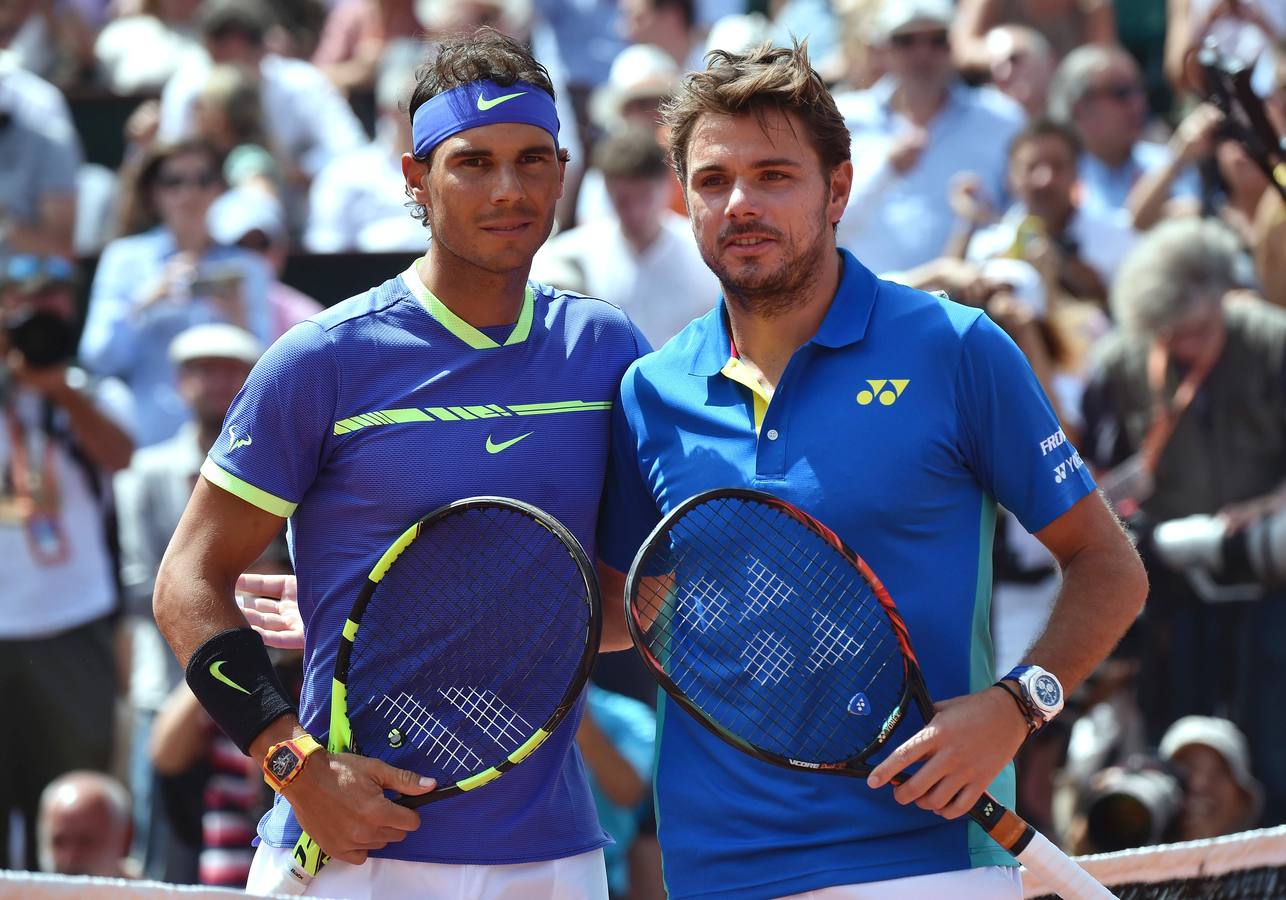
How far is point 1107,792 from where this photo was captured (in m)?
6.49

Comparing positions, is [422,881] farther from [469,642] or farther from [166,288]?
[166,288]

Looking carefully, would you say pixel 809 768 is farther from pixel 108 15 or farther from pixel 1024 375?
pixel 108 15

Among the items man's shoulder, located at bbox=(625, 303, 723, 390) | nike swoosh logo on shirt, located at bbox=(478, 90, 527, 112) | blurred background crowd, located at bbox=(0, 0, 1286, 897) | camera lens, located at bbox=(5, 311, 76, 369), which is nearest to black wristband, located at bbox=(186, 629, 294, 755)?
man's shoulder, located at bbox=(625, 303, 723, 390)

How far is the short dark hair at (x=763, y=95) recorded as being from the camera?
3.72 metres

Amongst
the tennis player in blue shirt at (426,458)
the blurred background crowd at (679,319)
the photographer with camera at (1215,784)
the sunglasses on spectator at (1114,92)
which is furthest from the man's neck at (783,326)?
the sunglasses on spectator at (1114,92)

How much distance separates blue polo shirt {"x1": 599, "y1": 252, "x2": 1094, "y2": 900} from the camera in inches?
140

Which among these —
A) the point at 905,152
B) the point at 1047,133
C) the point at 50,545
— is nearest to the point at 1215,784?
the point at 1047,133

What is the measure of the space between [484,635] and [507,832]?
15.2 inches

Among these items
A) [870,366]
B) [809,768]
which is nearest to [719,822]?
[809,768]

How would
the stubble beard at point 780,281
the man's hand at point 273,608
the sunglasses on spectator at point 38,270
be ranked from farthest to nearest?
the sunglasses on spectator at point 38,270
the man's hand at point 273,608
the stubble beard at point 780,281

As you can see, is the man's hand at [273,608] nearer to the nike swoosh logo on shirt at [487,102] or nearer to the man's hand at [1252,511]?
the nike swoosh logo on shirt at [487,102]

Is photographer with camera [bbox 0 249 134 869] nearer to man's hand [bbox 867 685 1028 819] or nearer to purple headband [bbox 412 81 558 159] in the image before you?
purple headband [bbox 412 81 558 159]

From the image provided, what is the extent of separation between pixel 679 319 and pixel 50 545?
8.55 feet

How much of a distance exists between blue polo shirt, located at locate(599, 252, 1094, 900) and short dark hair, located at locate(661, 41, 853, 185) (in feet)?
1.19
